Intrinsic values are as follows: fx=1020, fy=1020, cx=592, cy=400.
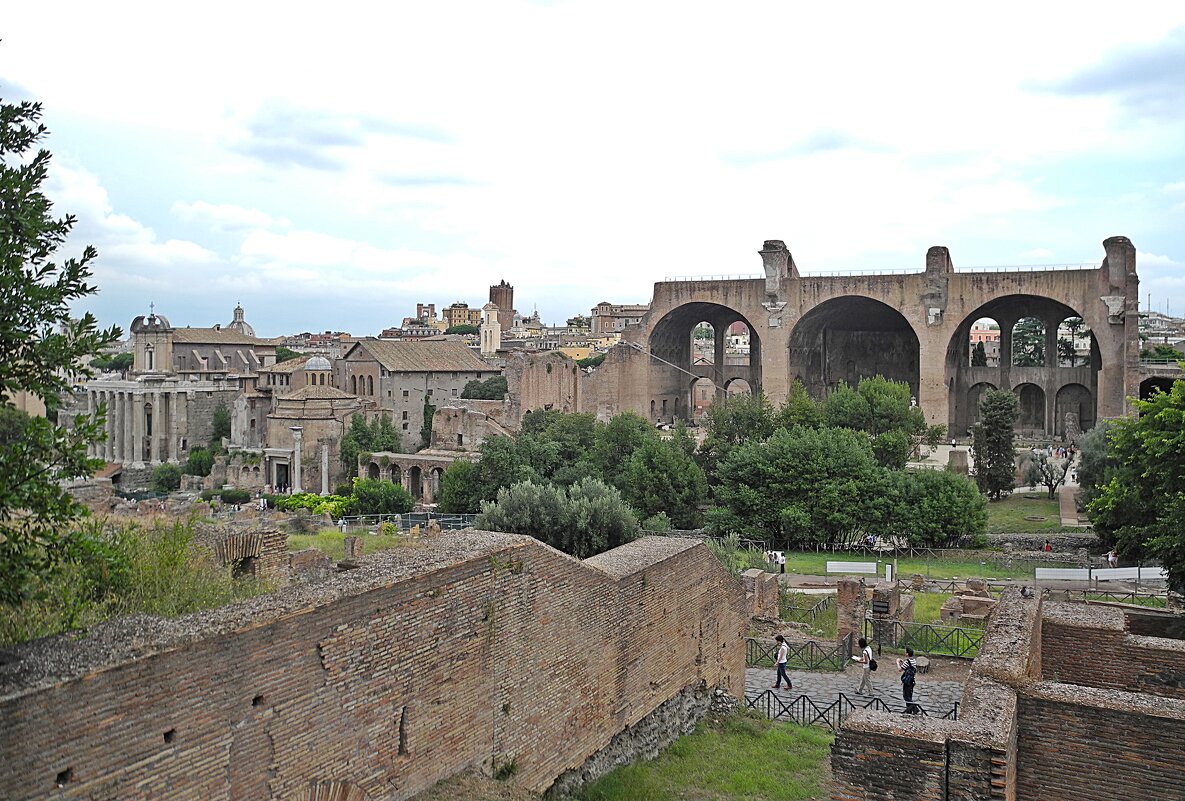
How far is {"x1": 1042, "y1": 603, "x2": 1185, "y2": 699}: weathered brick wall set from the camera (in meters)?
8.39

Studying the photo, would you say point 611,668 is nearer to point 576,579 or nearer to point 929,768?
point 576,579

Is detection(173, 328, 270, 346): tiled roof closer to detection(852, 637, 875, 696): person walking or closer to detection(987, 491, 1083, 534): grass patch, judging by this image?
detection(987, 491, 1083, 534): grass patch

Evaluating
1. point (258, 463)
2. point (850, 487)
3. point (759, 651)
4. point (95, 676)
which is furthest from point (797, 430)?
point (258, 463)

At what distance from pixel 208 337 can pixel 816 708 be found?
215 ft

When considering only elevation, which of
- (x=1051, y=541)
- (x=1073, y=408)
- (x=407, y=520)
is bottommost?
(x=407, y=520)

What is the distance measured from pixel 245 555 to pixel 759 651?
7973mm

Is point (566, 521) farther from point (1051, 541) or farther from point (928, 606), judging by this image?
point (1051, 541)

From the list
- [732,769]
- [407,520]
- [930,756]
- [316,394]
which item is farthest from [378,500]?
[930,756]

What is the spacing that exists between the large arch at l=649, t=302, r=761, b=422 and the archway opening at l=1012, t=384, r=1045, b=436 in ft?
39.7

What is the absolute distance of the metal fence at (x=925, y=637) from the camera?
15.0m

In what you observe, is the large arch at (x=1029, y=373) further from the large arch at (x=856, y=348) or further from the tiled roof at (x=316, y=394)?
the tiled roof at (x=316, y=394)

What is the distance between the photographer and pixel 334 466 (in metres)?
46.3

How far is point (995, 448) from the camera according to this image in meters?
31.0

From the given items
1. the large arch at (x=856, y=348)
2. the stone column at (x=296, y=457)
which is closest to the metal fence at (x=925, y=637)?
the large arch at (x=856, y=348)
